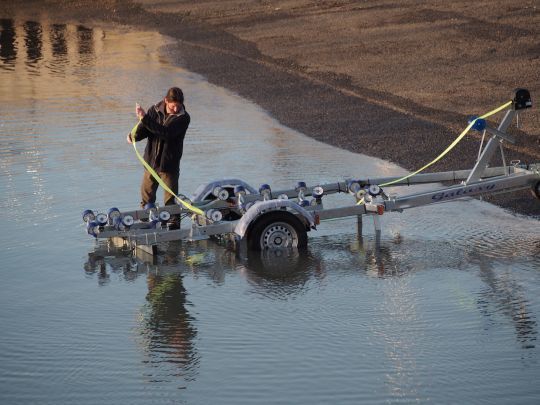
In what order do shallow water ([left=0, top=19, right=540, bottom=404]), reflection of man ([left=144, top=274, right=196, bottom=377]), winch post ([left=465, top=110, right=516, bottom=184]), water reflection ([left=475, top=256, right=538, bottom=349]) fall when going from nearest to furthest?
shallow water ([left=0, top=19, right=540, bottom=404]) < reflection of man ([left=144, top=274, right=196, bottom=377]) < water reflection ([left=475, top=256, right=538, bottom=349]) < winch post ([left=465, top=110, right=516, bottom=184])

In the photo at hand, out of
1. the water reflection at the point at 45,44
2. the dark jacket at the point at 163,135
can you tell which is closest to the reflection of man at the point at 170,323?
the dark jacket at the point at 163,135

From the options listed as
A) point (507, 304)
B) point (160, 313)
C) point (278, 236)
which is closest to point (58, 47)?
point (278, 236)

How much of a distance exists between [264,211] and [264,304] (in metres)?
1.20

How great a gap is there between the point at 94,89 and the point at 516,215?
472 inches

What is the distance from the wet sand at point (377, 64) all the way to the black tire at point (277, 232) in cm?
279

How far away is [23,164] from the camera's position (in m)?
15.4

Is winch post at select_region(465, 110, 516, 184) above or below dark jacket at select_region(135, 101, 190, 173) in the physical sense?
below

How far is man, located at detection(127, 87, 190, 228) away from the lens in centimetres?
1148

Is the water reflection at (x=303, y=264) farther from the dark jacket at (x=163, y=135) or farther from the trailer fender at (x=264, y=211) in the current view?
the dark jacket at (x=163, y=135)

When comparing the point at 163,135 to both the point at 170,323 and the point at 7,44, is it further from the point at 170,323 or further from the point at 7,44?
the point at 7,44

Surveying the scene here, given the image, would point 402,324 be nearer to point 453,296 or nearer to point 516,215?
point 453,296

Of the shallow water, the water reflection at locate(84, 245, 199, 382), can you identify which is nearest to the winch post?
the shallow water

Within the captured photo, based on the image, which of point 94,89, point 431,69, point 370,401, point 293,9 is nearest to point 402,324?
point 370,401

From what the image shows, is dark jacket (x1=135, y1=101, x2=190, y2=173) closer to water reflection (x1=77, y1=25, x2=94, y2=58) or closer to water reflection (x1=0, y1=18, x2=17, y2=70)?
water reflection (x1=0, y1=18, x2=17, y2=70)
